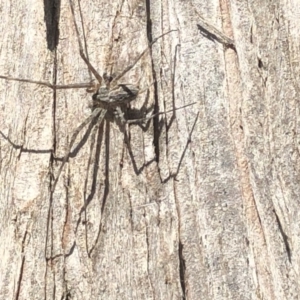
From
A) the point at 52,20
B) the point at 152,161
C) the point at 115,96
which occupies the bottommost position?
the point at 152,161

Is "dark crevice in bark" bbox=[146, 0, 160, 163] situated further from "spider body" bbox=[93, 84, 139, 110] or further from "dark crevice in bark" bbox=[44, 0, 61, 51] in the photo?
"dark crevice in bark" bbox=[44, 0, 61, 51]

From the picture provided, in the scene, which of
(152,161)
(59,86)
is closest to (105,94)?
(59,86)

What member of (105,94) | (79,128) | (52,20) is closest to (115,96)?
(105,94)

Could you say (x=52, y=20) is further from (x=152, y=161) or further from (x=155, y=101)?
(x=152, y=161)

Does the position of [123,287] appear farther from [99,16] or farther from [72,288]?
[99,16]

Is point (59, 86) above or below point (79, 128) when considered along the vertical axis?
above

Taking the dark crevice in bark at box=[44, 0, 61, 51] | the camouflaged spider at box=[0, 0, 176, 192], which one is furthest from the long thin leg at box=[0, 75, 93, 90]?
the dark crevice in bark at box=[44, 0, 61, 51]

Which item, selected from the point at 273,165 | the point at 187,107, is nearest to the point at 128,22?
the point at 187,107

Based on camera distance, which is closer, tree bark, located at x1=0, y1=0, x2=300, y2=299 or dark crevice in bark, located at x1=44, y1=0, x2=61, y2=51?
tree bark, located at x1=0, y1=0, x2=300, y2=299

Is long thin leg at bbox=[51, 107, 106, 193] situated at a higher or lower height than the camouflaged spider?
lower
